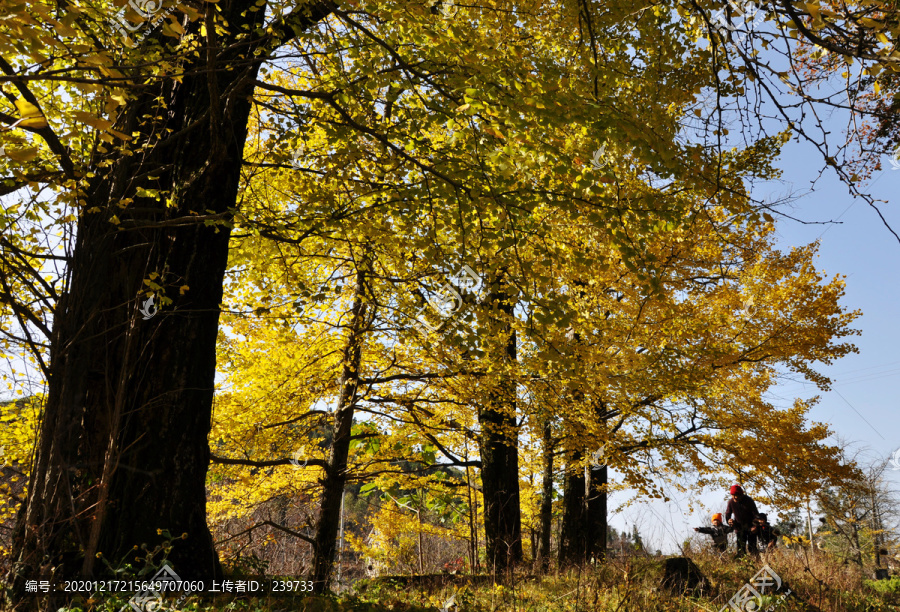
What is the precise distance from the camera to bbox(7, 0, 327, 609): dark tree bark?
136 inches

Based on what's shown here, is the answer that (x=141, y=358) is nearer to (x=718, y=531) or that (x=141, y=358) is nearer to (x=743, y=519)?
(x=743, y=519)

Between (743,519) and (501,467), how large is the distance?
14.8ft

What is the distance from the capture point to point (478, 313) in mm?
5086

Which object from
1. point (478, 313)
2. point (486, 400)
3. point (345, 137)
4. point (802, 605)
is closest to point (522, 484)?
point (486, 400)

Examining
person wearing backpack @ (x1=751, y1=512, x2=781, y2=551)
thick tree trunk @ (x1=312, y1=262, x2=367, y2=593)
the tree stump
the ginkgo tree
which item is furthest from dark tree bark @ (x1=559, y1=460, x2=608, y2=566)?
the ginkgo tree

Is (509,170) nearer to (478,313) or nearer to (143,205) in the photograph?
(478,313)

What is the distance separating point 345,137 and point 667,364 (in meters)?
5.28

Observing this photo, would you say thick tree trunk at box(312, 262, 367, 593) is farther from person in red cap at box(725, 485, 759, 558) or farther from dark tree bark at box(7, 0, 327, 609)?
person in red cap at box(725, 485, 759, 558)

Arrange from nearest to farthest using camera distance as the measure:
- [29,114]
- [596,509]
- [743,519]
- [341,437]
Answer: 1. [29,114]
2. [341,437]
3. [743,519]
4. [596,509]

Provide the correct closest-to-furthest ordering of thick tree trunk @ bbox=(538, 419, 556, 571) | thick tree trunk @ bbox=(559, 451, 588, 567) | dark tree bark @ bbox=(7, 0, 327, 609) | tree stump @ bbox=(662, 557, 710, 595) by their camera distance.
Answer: dark tree bark @ bbox=(7, 0, 327, 609)
tree stump @ bbox=(662, 557, 710, 595)
thick tree trunk @ bbox=(559, 451, 588, 567)
thick tree trunk @ bbox=(538, 419, 556, 571)

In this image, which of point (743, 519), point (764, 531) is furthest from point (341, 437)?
point (764, 531)

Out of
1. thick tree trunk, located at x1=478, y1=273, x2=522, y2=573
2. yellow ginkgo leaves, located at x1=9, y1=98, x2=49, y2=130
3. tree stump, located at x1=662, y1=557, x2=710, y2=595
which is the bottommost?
tree stump, located at x1=662, y1=557, x2=710, y2=595

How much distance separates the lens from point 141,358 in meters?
4.46

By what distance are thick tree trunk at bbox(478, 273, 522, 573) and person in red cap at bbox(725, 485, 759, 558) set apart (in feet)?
13.0
